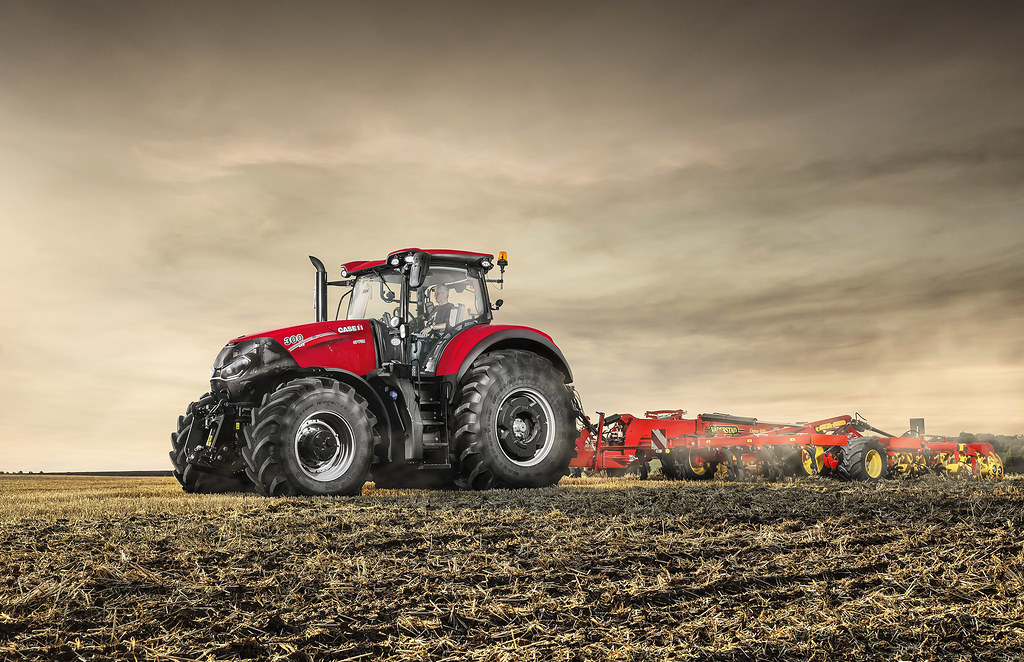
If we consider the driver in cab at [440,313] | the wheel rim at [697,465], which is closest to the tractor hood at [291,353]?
the driver in cab at [440,313]

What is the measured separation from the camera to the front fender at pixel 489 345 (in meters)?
9.31

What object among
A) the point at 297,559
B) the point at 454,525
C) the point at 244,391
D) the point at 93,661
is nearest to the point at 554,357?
the point at 244,391

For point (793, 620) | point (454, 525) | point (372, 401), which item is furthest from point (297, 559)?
point (372, 401)

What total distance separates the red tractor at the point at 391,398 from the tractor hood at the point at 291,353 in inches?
0.5

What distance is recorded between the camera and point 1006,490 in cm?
816

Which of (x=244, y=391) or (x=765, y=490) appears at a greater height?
(x=244, y=391)

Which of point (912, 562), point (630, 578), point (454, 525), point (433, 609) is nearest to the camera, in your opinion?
point (433, 609)

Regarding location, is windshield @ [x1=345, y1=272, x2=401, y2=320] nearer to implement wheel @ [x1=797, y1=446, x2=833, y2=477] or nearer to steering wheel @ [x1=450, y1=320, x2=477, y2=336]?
steering wheel @ [x1=450, y1=320, x2=477, y2=336]

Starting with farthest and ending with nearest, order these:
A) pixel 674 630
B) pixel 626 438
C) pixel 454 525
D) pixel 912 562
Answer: pixel 626 438 → pixel 454 525 → pixel 912 562 → pixel 674 630

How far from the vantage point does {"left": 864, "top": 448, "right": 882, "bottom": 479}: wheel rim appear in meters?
13.2

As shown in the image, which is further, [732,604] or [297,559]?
[297,559]

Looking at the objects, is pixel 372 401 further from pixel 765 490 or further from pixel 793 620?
pixel 793 620

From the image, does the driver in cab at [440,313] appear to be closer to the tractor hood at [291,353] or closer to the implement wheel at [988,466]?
the tractor hood at [291,353]

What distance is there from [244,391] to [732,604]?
651cm
